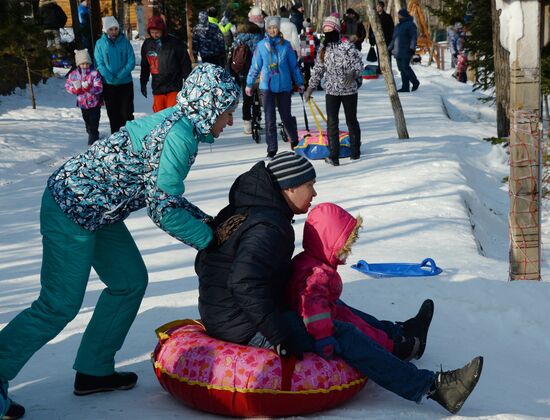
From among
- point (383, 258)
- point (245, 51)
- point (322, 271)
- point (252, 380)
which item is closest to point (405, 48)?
point (245, 51)

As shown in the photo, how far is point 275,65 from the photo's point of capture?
12.2m

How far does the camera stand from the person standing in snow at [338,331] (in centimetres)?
430

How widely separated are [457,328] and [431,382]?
59.4 inches

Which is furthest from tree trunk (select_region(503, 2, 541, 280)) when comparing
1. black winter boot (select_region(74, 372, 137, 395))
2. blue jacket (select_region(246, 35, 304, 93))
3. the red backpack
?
the red backpack

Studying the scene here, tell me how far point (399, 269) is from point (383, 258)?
2.48 feet

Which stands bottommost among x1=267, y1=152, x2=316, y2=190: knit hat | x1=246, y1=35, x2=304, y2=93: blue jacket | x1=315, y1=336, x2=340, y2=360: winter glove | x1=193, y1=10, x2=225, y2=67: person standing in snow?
x1=315, y1=336, x2=340, y2=360: winter glove

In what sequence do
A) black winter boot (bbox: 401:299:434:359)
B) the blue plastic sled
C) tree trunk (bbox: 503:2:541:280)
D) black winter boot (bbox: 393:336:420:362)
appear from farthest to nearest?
1. tree trunk (bbox: 503:2:541:280)
2. the blue plastic sled
3. black winter boot (bbox: 401:299:434:359)
4. black winter boot (bbox: 393:336:420:362)

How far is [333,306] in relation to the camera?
4559 millimetres

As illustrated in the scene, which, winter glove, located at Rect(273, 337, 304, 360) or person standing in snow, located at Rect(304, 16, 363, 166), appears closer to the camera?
winter glove, located at Rect(273, 337, 304, 360)

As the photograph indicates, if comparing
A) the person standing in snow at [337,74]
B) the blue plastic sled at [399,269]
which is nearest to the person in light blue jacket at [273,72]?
the person standing in snow at [337,74]

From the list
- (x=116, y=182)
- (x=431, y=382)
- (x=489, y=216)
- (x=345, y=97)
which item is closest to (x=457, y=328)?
(x=431, y=382)

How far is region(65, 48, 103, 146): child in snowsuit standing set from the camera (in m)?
12.9

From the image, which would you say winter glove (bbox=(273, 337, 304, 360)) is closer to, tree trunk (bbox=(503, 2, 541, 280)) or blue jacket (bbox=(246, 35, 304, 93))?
tree trunk (bbox=(503, 2, 541, 280))

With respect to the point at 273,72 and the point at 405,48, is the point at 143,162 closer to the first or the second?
the point at 273,72
